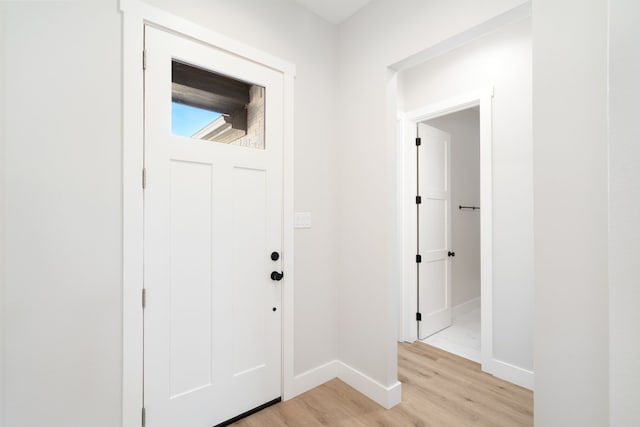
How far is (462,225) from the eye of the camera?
4156 millimetres

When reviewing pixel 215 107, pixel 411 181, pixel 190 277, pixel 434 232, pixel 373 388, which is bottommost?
pixel 373 388

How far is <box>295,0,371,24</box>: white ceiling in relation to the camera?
2.14 metres

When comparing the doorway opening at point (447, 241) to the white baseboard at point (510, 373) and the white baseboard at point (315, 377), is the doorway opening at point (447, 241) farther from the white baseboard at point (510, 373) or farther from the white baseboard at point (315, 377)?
the white baseboard at point (315, 377)

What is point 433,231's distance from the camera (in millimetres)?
3260

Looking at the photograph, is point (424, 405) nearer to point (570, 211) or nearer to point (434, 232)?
point (570, 211)

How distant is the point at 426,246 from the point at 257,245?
204 centimetres

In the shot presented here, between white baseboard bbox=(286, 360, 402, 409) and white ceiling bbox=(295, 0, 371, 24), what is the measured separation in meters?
2.80

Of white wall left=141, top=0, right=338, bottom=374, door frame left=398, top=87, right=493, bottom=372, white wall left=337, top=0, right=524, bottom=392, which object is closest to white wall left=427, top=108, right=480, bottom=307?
door frame left=398, top=87, right=493, bottom=372

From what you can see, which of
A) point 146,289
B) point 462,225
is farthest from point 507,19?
point 462,225

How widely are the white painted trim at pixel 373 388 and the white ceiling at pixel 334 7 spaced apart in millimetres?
2824

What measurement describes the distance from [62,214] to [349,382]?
7.10 feet

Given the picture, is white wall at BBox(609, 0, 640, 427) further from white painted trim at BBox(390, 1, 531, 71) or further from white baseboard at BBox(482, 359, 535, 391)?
white baseboard at BBox(482, 359, 535, 391)

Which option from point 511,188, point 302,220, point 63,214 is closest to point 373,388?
point 302,220

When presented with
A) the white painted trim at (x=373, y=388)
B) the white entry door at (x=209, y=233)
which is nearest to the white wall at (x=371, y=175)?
the white painted trim at (x=373, y=388)
